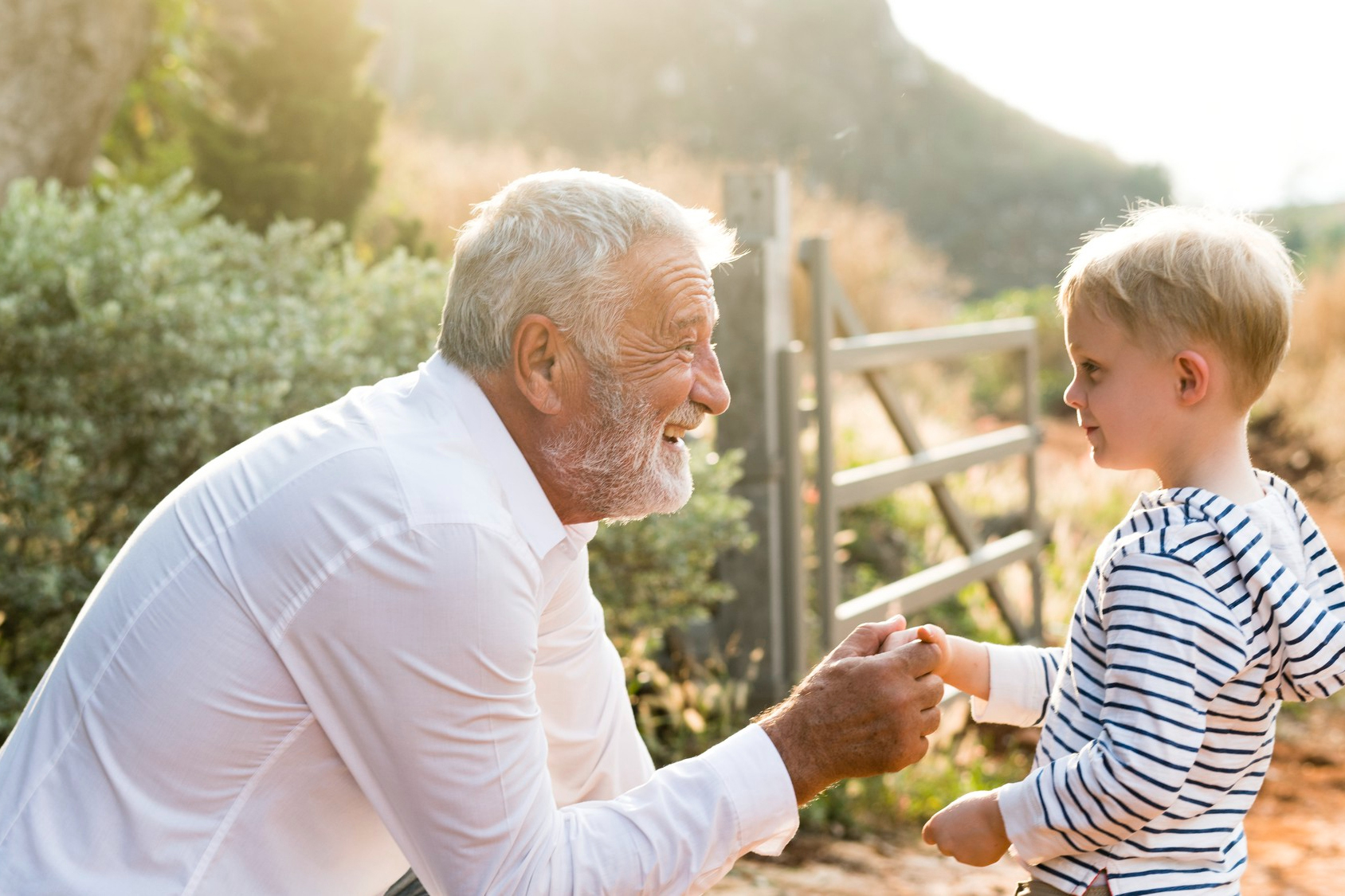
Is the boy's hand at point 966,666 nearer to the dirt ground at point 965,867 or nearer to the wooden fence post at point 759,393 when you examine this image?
the dirt ground at point 965,867

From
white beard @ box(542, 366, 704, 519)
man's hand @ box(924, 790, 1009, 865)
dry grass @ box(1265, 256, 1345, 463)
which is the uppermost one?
white beard @ box(542, 366, 704, 519)

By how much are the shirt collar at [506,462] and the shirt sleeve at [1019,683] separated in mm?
755

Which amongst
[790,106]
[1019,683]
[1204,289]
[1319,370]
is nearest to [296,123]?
[1019,683]

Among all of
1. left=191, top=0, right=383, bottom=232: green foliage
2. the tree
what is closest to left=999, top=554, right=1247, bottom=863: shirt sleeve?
the tree

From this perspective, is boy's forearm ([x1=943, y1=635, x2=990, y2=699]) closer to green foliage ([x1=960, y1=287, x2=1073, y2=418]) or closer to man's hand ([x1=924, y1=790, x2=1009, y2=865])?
man's hand ([x1=924, y1=790, x2=1009, y2=865])

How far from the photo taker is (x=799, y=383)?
445 cm

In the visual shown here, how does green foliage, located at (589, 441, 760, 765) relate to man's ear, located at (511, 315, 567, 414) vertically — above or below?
below

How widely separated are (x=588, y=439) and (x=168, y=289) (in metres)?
2.43

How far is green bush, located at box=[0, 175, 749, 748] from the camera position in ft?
11.4

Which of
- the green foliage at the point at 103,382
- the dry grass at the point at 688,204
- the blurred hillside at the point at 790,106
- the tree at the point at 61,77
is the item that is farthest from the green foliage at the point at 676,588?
the blurred hillside at the point at 790,106

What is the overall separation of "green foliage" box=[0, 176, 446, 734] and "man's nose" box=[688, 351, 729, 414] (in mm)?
2056

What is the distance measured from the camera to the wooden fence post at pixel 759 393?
432 cm

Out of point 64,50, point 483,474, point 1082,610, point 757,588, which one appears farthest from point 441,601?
point 64,50

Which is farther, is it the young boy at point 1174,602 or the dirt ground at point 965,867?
the dirt ground at point 965,867
